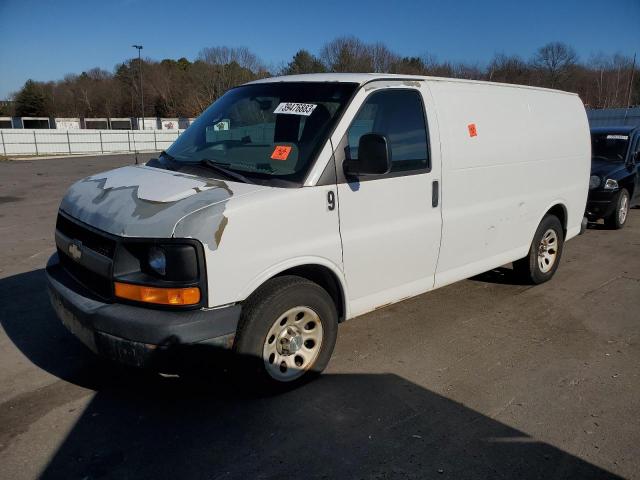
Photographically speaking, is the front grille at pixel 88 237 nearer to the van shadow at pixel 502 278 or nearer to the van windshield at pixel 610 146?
the van shadow at pixel 502 278

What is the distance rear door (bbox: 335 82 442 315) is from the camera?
3646 millimetres

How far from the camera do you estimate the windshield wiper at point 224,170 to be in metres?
3.48

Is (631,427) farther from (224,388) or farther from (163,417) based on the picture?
(163,417)

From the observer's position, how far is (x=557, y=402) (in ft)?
11.6

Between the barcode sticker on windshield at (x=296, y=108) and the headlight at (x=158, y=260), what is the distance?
4.79ft

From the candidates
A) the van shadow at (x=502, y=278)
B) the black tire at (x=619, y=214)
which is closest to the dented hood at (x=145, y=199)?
the van shadow at (x=502, y=278)

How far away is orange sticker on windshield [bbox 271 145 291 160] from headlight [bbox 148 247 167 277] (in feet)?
3.57

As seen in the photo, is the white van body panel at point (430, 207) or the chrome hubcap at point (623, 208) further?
the chrome hubcap at point (623, 208)

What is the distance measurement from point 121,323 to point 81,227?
0.84m

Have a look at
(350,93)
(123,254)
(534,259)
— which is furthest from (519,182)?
(123,254)

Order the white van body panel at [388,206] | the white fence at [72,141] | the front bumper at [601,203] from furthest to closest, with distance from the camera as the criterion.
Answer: the white fence at [72,141] < the front bumper at [601,203] < the white van body panel at [388,206]

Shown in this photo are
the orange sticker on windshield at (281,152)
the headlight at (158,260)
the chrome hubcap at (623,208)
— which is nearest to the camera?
the headlight at (158,260)

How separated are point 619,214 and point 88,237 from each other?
9199 millimetres

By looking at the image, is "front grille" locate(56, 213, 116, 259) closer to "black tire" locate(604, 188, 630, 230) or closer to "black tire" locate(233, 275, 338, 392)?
"black tire" locate(233, 275, 338, 392)
